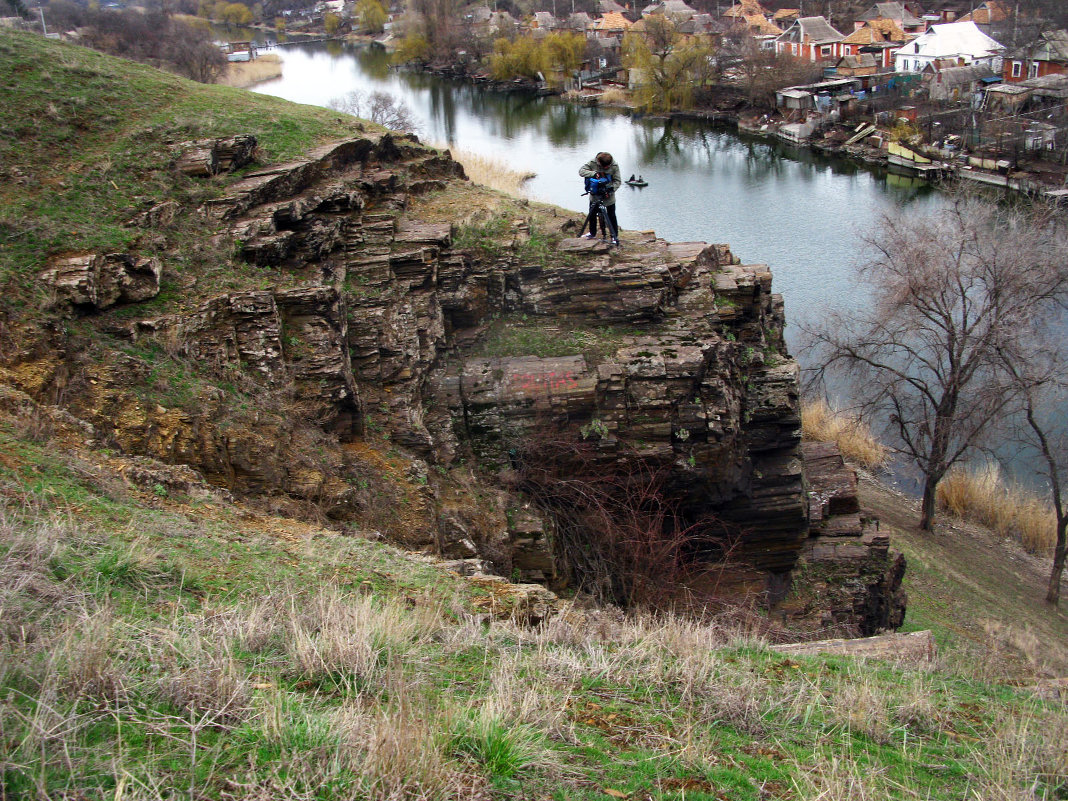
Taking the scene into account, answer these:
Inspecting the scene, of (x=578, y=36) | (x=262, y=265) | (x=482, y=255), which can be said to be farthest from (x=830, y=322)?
(x=578, y=36)

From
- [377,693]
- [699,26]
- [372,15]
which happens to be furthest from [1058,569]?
[372,15]

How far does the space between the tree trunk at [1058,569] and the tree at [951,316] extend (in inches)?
93.9

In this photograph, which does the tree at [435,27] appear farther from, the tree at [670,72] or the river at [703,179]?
the tree at [670,72]

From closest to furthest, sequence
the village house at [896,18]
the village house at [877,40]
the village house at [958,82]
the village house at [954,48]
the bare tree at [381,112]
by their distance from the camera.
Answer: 1. the bare tree at [381,112]
2. the village house at [958,82]
3. the village house at [954,48]
4. the village house at [877,40]
5. the village house at [896,18]

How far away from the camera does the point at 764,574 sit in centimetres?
1351

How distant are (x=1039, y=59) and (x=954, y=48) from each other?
6.23 metres

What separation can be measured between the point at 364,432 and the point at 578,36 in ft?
198

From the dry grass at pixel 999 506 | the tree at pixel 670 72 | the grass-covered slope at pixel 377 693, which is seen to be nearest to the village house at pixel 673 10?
the tree at pixel 670 72

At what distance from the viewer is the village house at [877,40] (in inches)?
2414

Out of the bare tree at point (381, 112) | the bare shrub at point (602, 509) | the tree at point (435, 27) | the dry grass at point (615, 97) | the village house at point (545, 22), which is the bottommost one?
the bare shrub at point (602, 509)

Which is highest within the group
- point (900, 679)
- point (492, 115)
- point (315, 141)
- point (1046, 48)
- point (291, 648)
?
point (1046, 48)

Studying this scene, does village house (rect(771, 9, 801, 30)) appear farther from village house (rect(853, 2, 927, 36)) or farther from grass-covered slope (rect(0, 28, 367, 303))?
grass-covered slope (rect(0, 28, 367, 303))

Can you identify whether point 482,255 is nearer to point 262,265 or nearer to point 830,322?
point 262,265

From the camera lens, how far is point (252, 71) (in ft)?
190
